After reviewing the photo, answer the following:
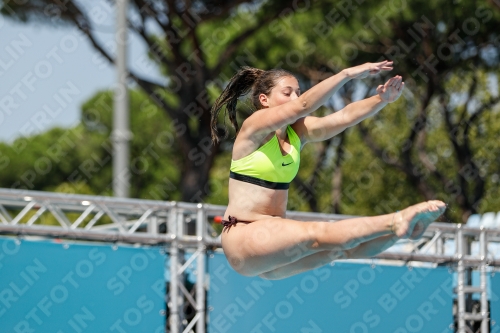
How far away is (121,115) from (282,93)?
4808mm

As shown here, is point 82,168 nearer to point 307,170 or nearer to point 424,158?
point 307,170

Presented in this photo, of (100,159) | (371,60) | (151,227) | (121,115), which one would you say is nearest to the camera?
(151,227)

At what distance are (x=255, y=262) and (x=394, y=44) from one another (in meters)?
15.2

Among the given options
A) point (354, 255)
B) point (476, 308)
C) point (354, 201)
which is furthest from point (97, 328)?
point (354, 201)

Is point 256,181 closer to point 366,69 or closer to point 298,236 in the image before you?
point 298,236

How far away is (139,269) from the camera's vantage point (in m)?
7.21

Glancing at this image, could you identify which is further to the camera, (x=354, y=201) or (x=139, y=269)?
(x=354, y=201)

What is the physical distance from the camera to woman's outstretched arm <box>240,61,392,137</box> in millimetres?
4055

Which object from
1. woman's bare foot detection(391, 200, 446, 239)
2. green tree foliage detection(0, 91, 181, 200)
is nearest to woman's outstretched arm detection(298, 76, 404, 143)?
woman's bare foot detection(391, 200, 446, 239)

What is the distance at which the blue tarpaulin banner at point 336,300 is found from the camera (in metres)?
7.58

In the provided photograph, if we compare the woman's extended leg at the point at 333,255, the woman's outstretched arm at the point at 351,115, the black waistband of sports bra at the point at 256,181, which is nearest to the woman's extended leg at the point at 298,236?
the woman's extended leg at the point at 333,255

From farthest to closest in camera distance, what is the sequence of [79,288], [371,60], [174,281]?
1. [371,60]
2. [174,281]
3. [79,288]

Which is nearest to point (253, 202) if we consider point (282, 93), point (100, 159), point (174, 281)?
point (282, 93)

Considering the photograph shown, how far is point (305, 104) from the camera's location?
4.20m
